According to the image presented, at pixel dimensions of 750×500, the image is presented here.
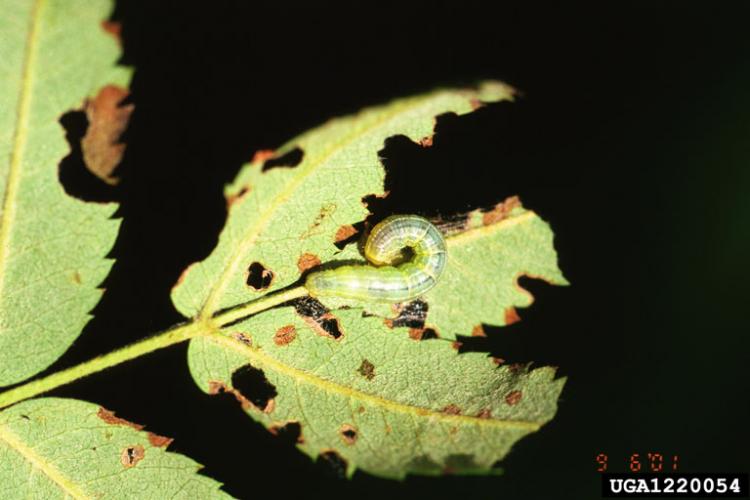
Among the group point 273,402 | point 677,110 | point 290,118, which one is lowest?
point 273,402

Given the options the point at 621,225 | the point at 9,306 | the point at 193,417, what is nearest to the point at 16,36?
the point at 9,306

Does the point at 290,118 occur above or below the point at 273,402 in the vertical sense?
above

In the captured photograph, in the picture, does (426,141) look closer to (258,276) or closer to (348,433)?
(258,276)

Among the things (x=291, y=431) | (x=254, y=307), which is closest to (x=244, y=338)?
(x=254, y=307)

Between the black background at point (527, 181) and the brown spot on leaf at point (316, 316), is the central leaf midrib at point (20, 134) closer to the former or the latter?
the black background at point (527, 181)

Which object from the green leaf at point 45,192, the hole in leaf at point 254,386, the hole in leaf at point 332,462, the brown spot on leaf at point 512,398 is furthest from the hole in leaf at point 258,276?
the brown spot on leaf at point 512,398

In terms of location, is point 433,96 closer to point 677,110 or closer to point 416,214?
point 416,214
